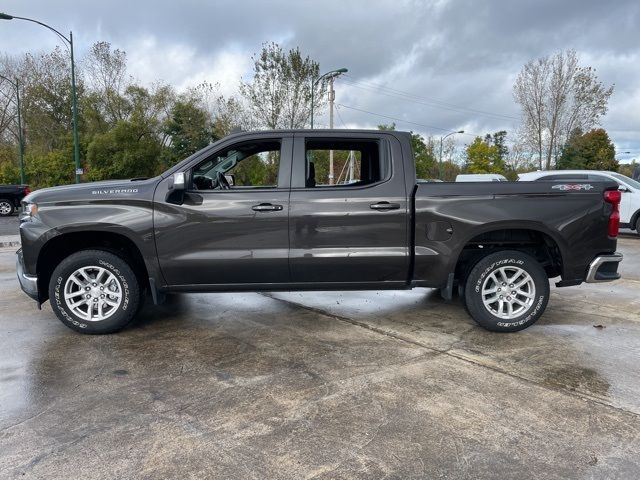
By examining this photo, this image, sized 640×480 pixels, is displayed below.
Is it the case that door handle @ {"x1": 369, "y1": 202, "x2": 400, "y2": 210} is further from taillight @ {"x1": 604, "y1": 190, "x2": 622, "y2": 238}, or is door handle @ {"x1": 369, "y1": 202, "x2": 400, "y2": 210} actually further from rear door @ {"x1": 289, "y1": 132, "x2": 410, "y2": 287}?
taillight @ {"x1": 604, "y1": 190, "x2": 622, "y2": 238}

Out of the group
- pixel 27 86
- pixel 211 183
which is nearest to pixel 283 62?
pixel 27 86

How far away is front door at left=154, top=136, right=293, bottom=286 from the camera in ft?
14.4

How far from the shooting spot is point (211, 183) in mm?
4684

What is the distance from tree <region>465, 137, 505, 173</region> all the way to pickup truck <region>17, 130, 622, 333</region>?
46.9 metres

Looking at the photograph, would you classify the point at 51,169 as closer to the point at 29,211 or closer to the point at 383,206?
the point at 29,211

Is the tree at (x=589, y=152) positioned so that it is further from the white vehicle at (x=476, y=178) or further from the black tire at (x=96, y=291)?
the black tire at (x=96, y=291)

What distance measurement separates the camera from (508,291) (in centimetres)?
464

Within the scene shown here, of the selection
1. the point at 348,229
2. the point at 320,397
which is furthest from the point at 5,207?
the point at 320,397

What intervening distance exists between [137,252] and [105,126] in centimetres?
3563

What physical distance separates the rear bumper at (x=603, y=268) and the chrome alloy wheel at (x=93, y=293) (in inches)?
176

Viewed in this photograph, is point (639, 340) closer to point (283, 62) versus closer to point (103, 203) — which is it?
point (103, 203)

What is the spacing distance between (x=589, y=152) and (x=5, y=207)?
43.3 metres

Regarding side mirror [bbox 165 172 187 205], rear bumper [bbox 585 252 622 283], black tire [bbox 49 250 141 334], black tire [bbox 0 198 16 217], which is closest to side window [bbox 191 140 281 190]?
side mirror [bbox 165 172 187 205]

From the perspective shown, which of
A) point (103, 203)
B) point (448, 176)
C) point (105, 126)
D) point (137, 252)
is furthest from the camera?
point (448, 176)
